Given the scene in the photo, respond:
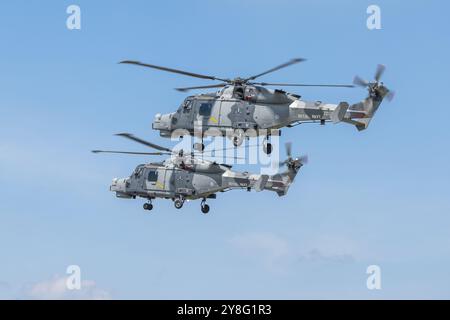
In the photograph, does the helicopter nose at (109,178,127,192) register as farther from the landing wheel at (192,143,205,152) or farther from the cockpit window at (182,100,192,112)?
the landing wheel at (192,143,205,152)

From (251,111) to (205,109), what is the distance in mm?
4965

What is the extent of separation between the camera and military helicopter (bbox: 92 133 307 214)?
89.5 metres

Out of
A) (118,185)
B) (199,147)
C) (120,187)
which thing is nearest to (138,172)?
(120,187)

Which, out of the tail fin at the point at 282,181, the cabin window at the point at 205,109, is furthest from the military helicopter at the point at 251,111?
the tail fin at the point at 282,181

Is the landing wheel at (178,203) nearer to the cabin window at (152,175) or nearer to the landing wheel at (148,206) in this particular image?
the landing wheel at (148,206)

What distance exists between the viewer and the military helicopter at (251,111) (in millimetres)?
80688

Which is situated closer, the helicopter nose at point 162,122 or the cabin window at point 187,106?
the cabin window at point 187,106

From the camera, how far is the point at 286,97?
82875mm

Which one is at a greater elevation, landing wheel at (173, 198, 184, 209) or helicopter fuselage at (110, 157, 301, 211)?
helicopter fuselage at (110, 157, 301, 211)

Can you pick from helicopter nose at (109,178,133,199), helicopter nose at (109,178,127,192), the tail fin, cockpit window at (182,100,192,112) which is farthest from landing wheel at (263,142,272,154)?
helicopter nose at (109,178,127,192)

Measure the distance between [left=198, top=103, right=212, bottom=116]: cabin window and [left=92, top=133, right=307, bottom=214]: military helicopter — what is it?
5.39 metres

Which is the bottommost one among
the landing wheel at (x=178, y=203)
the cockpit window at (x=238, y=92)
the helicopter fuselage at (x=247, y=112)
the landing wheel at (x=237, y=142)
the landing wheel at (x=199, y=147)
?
the landing wheel at (x=178, y=203)
